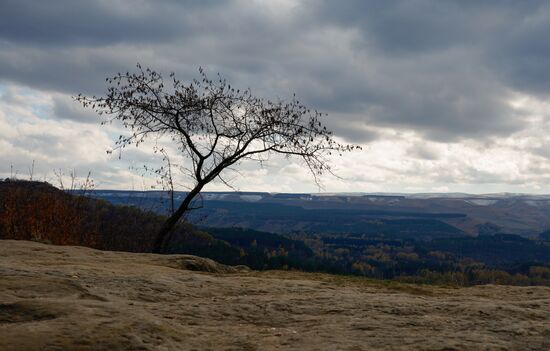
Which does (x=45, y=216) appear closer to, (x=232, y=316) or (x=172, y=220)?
(x=172, y=220)

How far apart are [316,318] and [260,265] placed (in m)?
109

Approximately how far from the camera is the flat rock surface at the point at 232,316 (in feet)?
15.6

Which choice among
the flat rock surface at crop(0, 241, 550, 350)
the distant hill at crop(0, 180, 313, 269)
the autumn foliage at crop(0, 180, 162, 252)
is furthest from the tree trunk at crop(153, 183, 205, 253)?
the flat rock surface at crop(0, 241, 550, 350)

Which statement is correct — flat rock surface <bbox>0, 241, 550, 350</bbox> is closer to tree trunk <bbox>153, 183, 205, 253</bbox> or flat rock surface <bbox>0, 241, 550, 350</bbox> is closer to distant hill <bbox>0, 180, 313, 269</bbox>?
tree trunk <bbox>153, 183, 205, 253</bbox>

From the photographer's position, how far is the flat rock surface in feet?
15.6

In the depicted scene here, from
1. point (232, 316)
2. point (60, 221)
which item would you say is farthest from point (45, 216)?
point (232, 316)

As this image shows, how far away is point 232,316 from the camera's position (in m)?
6.46

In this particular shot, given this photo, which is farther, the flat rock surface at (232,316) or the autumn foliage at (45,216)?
the autumn foliage at (45,216)

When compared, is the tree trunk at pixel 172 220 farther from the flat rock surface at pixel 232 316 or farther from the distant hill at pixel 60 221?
the flat rock surface at pixel 232 316

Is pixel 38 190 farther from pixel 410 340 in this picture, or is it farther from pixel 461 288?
pixel 410 340

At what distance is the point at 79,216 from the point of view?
18.2 meters

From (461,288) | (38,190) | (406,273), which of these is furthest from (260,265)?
(461,288)

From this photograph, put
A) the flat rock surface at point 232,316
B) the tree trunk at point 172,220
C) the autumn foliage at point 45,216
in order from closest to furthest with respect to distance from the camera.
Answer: the flat rock surface at point 232,316
the autumn foliage at point 45,216
the tree trunk at point 172,220

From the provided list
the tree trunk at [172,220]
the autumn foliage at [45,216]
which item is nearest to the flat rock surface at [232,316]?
the tree trunk at [172,220]
